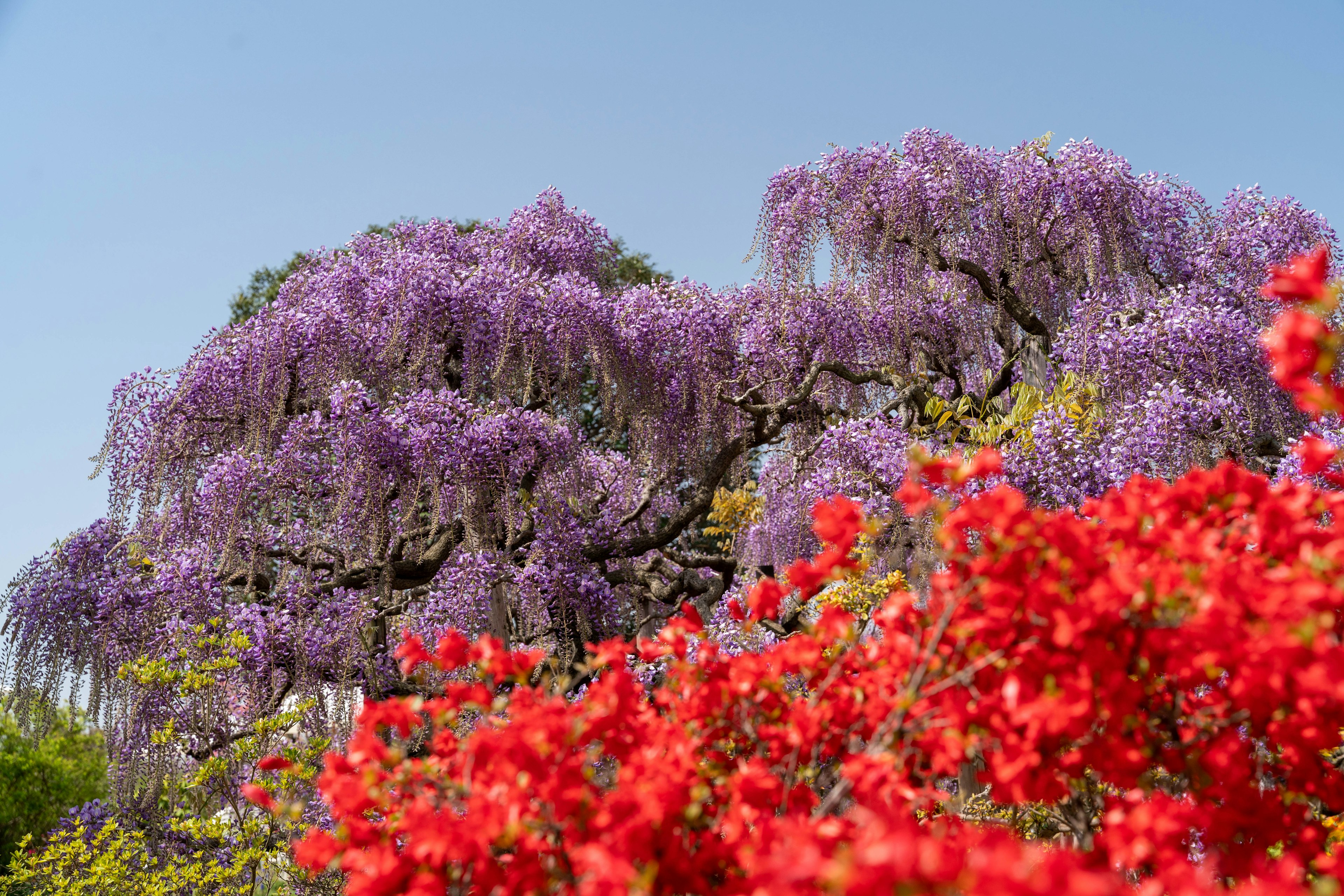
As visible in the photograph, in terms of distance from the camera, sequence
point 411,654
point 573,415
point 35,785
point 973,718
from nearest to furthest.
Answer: point 973,718
point 411,654
point 573,415
point 35,785

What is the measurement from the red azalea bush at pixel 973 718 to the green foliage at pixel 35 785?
1061 cm

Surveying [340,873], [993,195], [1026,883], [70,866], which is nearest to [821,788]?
[1026,883]

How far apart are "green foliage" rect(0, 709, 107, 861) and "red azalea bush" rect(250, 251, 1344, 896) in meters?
10.6

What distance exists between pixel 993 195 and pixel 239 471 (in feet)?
20.9

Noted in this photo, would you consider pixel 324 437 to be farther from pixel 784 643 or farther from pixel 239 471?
pixel 784 643

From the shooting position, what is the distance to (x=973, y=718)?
1856 mm

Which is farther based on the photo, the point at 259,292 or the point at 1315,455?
the point at 259,292

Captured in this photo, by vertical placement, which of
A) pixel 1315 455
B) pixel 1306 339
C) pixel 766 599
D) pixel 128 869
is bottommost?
pixel 128 869

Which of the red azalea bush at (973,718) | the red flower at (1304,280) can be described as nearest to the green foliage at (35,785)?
the red azalea bush at (973,718)

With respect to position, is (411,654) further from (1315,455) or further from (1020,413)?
(1020,413)

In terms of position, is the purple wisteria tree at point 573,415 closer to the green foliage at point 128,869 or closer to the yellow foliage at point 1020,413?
the yellow foliage at point 1020,413

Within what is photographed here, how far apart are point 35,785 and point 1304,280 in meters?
14.0

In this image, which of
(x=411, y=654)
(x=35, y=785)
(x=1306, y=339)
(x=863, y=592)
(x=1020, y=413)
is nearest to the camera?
(x=1306, y=339)

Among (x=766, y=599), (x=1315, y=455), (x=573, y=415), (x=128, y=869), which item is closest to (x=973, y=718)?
(x=766, y=599)
